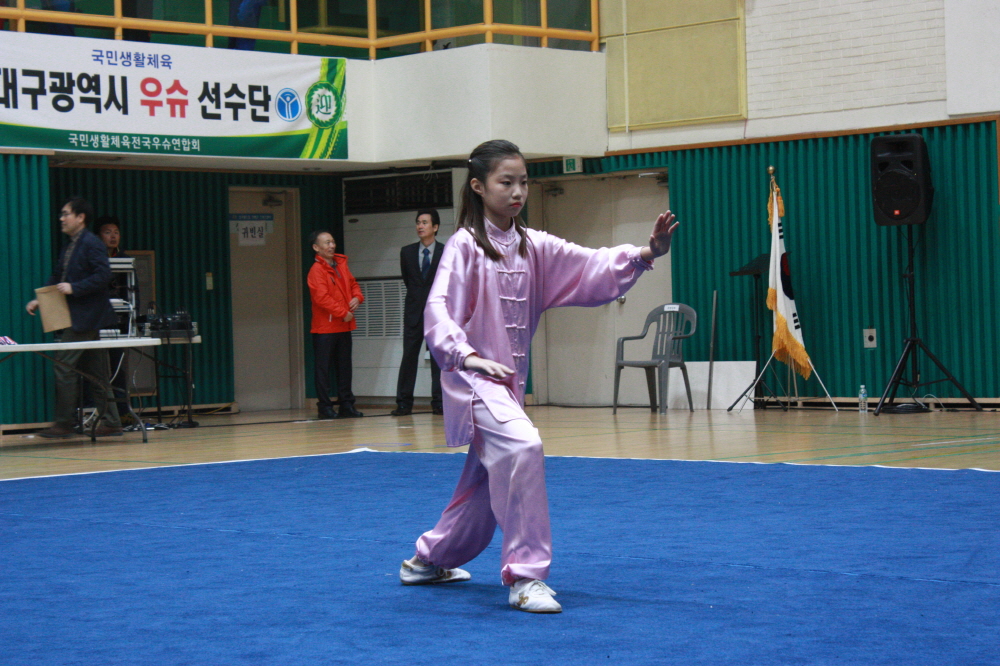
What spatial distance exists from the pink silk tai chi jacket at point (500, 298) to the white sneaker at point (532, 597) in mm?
464

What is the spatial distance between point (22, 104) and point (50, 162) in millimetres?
1086

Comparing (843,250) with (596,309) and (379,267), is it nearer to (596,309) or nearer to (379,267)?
(596,309)

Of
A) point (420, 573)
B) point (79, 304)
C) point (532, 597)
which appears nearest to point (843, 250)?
point (79, 304)

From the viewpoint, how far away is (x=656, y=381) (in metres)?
12.6

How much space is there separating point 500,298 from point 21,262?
309 inches

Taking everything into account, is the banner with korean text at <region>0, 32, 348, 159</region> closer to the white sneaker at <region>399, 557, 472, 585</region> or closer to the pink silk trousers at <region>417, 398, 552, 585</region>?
the white sneaker at <region>399, 557, 472, 585</region>

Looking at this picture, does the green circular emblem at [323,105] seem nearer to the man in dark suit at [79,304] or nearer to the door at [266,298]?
the door at [266,298]

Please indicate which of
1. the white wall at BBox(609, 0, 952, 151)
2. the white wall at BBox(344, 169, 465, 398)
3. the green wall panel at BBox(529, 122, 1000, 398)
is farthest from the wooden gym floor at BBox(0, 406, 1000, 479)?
the white wall at BBox(609, 0, 952, 151)

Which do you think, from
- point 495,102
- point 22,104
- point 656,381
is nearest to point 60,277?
point 22,104

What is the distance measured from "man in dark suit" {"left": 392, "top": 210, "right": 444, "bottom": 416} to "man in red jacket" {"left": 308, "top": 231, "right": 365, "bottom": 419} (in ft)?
1.59

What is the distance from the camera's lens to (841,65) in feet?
38.0

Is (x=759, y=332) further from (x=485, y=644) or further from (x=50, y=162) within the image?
(x=485, y=644)

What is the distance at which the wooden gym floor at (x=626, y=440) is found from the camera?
768cm

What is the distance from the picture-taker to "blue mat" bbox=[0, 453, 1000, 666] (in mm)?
3076
